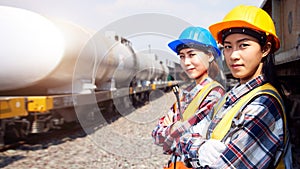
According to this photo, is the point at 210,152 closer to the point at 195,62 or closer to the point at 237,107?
the point at 237,107

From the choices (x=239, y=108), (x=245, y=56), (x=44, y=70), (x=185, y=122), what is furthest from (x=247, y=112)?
(x=44, y=70)

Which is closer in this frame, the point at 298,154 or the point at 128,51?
the point at 298,154

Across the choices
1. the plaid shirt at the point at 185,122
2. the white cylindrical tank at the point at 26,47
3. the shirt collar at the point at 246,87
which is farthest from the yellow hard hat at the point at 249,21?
the white cylindrical tank at the point at 26,47

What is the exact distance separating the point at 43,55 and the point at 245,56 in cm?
528

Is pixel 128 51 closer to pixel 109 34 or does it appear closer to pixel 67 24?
pixel 109 34

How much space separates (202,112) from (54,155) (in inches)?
180

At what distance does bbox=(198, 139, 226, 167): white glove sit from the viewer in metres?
1.36

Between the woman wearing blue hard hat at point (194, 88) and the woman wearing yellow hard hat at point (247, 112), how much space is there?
0.31 meters

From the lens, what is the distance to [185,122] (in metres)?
1.99

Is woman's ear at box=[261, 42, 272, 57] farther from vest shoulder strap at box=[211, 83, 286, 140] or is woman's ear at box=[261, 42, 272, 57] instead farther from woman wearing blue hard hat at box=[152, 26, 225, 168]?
woman wearing blue hard hat at box=[152, 26, 225, 168]

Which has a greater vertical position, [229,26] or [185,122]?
[229,26]

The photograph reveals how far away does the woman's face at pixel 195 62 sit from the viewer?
2193mm

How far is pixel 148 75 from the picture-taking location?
16.0m

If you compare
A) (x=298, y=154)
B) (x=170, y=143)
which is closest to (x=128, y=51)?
(x=298, y=154)
